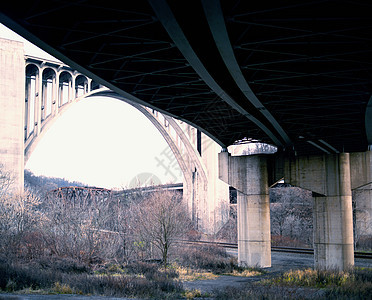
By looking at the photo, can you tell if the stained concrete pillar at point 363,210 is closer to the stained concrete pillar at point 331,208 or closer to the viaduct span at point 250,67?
the stained concrete pillar at point 331,208

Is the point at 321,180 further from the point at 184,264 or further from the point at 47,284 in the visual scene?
the point at 47,284

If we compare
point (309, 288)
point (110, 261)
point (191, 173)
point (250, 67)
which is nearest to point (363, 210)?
point (191, 173)

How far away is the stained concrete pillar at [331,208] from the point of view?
2783 centimetres

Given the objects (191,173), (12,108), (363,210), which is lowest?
(363,210)

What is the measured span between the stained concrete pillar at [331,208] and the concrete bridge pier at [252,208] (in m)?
2.90

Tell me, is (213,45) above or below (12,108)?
below

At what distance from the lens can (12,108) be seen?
4369 cm

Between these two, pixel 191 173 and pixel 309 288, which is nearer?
pixel 309 288

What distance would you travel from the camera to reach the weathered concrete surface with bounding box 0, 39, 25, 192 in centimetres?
4303

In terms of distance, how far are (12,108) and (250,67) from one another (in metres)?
34.2

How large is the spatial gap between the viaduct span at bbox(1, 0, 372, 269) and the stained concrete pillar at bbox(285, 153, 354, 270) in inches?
2.4

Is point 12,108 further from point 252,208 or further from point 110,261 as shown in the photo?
point 252,208

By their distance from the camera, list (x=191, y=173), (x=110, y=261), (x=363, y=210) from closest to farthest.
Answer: (x=110, y=261), (x=363, y=210), (x=191, y=173)

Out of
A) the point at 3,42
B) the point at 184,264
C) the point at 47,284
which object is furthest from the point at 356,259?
the point at 3,42
